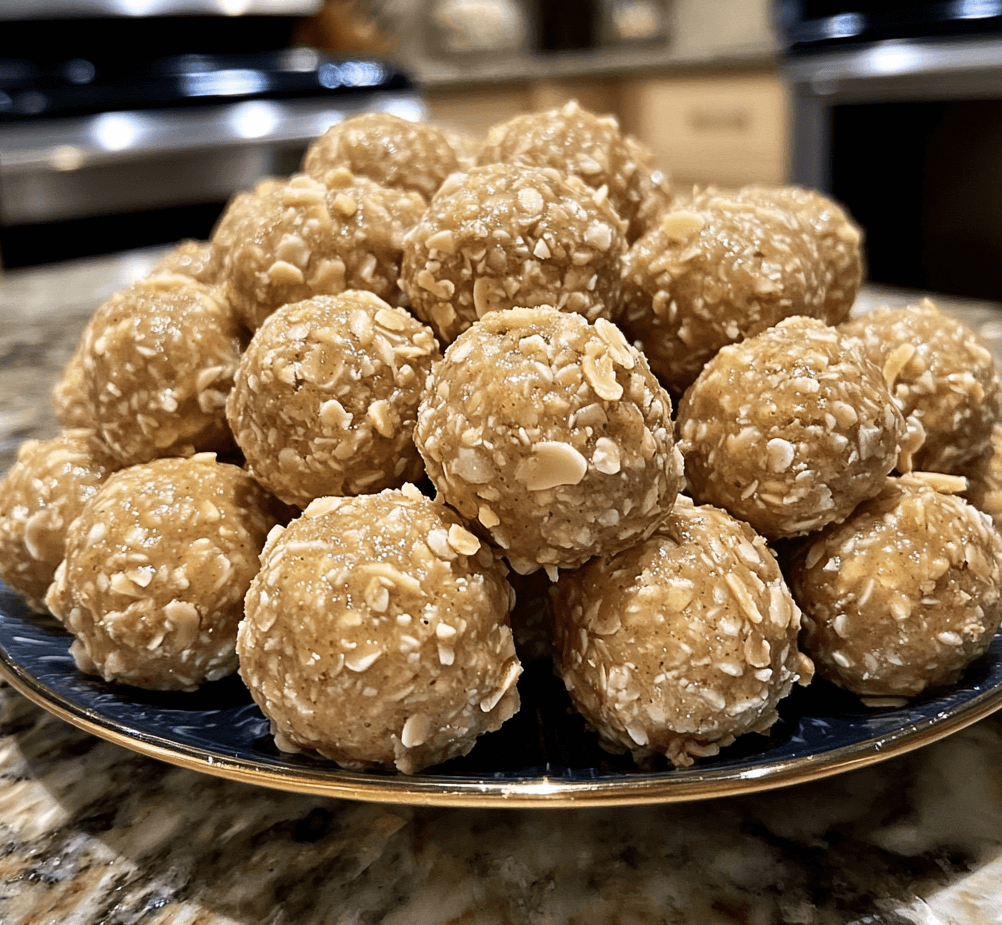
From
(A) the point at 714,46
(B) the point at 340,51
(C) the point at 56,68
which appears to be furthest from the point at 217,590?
(A) the point at 714,46

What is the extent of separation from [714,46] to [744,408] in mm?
4460

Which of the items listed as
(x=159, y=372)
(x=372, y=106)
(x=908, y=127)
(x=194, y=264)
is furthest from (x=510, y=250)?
(x=372, y=106)

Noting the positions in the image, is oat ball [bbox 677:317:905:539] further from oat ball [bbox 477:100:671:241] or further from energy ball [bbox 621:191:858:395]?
oat ball [bbox 477:100:671:241]

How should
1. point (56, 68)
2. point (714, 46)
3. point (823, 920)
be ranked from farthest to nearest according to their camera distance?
point (714, 46)
point (56, 68)
point (823, 920)

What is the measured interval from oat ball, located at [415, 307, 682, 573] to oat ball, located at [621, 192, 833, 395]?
5.8 inches

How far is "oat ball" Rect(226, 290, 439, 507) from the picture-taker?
0.77 m

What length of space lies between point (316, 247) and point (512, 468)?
11.9 inches

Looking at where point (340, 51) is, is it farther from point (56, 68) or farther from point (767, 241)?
point (767, 241)

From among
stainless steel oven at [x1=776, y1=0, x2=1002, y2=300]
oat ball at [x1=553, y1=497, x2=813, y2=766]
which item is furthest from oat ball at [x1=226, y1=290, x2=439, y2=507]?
stainless steel oven at [x1=776, y1=0, x2=1002, y2=300]

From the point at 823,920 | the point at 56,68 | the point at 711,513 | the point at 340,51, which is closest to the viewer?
the point at 823,920

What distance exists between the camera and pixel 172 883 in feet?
2.21

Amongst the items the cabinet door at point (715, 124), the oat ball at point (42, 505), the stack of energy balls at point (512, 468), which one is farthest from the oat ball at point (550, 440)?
the cabinet door at point (715, 124)

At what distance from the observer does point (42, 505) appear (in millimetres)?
904

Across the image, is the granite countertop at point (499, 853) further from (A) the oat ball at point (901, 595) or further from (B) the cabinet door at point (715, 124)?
(B) the cabinet door at point (715, 124)
